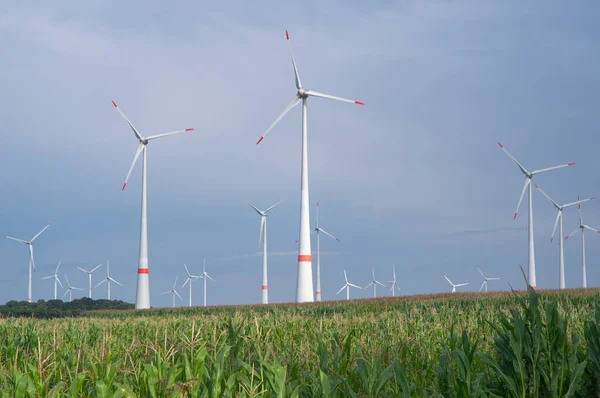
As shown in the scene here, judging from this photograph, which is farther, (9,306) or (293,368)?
(9,306)

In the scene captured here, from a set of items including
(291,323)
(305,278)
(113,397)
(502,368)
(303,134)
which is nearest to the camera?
(113,397)

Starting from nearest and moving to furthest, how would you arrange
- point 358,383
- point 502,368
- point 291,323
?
point 502,368, point 358,383, point 291,323

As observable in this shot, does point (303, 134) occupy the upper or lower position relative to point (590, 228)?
upper

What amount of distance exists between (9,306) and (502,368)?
6363 cm

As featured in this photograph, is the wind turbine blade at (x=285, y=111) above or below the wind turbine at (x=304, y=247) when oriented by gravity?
above

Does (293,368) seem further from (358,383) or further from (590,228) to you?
(590,228)

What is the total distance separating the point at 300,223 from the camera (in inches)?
2040

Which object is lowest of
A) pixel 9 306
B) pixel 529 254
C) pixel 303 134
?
pixel 9 306

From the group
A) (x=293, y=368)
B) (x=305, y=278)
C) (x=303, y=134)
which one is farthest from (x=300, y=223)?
(x=293, y=368)

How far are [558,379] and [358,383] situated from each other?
2.22 meters

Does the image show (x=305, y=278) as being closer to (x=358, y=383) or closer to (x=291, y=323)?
(x=291, y=323)

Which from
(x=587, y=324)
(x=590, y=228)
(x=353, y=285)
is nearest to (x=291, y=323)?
(x=587, y=324)

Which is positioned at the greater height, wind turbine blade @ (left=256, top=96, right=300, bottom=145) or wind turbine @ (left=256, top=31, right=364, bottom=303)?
wind turbine blade @ (left=256, top=96, right=300, bottom=145)

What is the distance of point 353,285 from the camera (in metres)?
87.6
